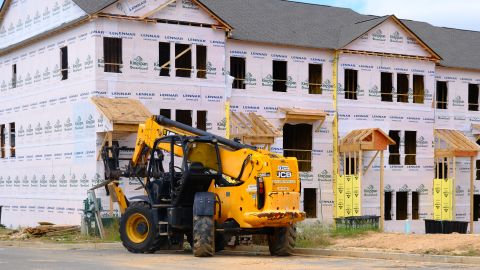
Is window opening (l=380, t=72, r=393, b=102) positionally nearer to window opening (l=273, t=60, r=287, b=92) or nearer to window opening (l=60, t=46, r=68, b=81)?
window opening (l=273, t=60, r=287, b=92)

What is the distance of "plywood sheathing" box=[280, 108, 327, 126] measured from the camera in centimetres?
3938

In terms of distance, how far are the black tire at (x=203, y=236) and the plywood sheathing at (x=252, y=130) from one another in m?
15.0

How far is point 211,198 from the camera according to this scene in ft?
71.5

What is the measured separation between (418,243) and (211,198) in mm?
5443

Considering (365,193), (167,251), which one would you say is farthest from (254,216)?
(365,193)

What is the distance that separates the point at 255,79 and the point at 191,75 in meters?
3.79

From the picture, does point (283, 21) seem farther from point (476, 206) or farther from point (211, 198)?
point (211, 198)

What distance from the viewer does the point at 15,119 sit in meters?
41.1

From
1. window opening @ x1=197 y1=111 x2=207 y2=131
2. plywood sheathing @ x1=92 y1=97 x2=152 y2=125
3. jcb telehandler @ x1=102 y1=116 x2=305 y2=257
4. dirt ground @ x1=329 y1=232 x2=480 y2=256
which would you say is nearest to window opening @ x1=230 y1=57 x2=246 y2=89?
window opening @ x1=197 y1=111 x2=207 y2=131

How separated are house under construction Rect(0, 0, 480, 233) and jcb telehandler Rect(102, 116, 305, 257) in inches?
388

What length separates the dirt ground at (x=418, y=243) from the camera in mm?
20719

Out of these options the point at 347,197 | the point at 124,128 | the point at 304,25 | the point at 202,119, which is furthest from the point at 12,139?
the point at 347,197

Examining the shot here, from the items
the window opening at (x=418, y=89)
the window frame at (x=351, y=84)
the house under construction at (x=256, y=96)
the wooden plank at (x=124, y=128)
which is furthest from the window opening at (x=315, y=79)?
the wooden plank at (x=124, y=128)

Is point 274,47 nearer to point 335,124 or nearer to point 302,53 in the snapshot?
point 302,53
